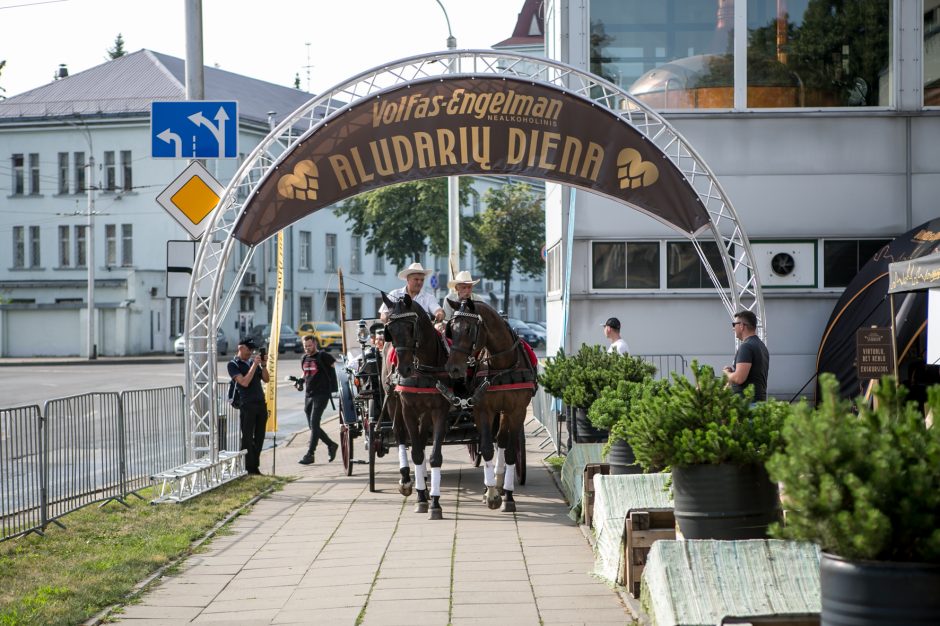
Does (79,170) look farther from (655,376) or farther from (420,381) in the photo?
(420,381)

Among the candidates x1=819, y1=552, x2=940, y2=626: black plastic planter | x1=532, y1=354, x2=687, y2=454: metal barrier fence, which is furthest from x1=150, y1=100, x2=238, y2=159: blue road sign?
x1=819, y1=552, x2=940, y2=626: black plastic planter

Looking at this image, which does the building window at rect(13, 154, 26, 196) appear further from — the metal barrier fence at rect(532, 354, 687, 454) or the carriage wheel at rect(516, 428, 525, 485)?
the carriage wheel at rect(516, 428, 525, 485)

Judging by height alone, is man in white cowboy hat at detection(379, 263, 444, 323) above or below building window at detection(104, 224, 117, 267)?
below

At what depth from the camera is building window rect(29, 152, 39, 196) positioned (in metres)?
63.0

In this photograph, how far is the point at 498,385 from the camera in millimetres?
11438

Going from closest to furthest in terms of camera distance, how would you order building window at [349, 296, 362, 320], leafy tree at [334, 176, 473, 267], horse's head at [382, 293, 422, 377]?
horse's head at [382, 293, 422, 377], leafy tree at [334, 176, 473, 267], building window at [349, 296, 362, 320]

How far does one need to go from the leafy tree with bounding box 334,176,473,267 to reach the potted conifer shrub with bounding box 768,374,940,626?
43.6m

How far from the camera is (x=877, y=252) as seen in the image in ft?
56.9

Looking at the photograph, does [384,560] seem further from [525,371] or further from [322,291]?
[322,291]

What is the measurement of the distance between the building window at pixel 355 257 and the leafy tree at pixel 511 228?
16.6 m

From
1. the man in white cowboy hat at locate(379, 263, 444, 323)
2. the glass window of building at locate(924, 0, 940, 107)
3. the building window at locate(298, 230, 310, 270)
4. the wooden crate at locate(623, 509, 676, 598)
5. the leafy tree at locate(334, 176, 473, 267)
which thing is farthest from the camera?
the building window at locate(298, 230, 310, 270)

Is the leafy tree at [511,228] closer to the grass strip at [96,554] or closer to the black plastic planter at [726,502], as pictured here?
the grass strip at [96,554]

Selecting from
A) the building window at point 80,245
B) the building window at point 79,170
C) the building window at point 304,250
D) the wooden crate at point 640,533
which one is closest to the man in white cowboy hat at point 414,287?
the wooden crate at point 640,533

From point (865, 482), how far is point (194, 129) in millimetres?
10814
